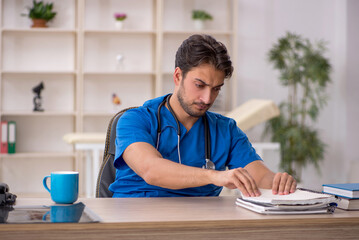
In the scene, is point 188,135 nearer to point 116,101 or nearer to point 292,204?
point 292,204

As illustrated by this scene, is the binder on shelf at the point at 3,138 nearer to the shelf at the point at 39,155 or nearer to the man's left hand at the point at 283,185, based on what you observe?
the shelf at the point at 39,155

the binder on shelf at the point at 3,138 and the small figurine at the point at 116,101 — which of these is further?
the small figurine at the point at 116,101

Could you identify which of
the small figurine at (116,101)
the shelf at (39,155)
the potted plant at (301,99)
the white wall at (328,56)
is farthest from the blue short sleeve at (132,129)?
the white wall at (328,56)

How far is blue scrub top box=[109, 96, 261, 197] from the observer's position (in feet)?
5.76

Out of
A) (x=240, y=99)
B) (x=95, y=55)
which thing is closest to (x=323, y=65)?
(x=240, y=99)

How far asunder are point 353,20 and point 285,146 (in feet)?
5.04

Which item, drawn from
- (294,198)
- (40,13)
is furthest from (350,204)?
(40,13)

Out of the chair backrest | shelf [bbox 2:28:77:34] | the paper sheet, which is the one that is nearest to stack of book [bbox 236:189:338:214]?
the paper sheet

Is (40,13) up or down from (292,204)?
up

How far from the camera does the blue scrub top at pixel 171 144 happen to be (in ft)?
5.76

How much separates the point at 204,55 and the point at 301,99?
12.5 ft

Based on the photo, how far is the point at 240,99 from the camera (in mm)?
5531

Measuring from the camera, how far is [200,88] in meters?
1.83

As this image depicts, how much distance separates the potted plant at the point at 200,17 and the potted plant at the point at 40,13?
138cm
